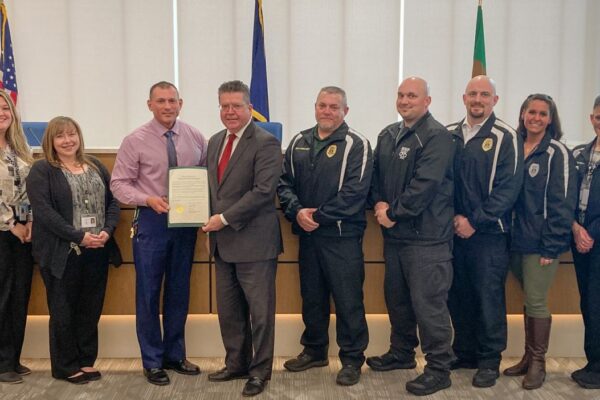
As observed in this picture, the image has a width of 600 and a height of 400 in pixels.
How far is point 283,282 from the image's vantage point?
132 inches

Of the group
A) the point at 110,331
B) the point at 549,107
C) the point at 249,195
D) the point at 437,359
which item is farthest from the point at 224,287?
the point at 549,107

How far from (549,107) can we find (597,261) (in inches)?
33.4

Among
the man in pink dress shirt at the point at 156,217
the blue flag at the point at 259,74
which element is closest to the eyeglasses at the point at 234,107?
the man in pink dress shirt at the point at 156,217

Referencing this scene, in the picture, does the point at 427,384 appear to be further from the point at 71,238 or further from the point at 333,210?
the point at 71,238

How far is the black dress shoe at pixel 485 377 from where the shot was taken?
290 centimetres

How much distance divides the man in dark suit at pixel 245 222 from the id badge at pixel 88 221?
0.62 meters

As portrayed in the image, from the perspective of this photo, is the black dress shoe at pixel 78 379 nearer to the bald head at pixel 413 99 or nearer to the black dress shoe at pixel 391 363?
the black dress shoe at pixel 391 363

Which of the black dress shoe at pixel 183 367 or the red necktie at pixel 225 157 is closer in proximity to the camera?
the red necktie at pixel 225 157

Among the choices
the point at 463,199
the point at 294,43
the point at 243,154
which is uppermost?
the point at 294,43

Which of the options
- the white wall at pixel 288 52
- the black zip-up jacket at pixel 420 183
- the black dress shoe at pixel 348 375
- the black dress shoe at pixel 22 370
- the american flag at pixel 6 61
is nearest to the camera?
the black zip-up jacket at pixel 420 183

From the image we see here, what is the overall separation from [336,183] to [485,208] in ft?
2.55

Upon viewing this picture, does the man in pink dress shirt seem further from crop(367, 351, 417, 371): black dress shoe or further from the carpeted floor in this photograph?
crop(367, 351, 417, 371): black dress shoe

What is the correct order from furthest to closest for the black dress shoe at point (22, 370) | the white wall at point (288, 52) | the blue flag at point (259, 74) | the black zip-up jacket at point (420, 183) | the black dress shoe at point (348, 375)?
the white wall at point (288, 52), the blue flag at point (259, 74), the black dress shoe at point (22, 370), the black dress shoe at point (348, 375), the black zip-up jacket at point (420, 183)

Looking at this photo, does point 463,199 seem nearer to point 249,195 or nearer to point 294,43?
point 249,195
